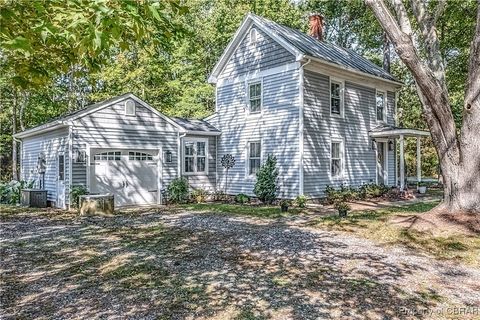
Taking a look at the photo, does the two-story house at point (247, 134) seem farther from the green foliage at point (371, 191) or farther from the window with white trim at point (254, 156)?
the green foliage at point (371, 191)

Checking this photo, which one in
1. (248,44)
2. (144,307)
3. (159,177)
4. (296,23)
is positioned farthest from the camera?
(296,23)

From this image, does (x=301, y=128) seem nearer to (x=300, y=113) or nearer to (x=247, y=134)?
(x=300, y=113)

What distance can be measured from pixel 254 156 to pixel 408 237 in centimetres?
865

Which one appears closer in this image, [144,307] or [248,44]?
[144,307]

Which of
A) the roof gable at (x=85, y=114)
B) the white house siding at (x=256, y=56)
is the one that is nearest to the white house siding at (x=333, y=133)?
the white house siding at (x=256, y=56)

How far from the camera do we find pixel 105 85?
26.5 metres

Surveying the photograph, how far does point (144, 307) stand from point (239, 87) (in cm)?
1317

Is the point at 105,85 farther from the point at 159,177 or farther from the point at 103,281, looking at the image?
the point at 103,281

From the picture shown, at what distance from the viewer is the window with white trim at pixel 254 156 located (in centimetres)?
1538

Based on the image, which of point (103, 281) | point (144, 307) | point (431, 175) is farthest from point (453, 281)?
point (431, 175)

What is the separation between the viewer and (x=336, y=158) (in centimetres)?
1520

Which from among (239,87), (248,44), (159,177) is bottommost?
(159,177)

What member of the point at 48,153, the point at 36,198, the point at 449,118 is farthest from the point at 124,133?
the point at 449,118

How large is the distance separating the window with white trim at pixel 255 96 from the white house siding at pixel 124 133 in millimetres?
3444
